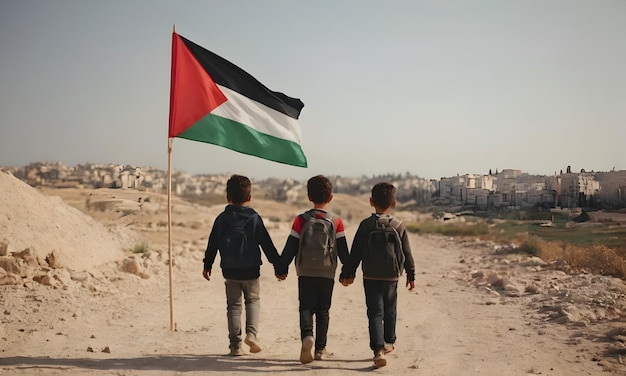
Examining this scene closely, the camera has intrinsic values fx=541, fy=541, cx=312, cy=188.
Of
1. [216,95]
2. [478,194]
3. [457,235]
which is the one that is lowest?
[457,235]

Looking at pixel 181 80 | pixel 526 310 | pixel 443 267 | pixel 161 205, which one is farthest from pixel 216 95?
pixel 161 205

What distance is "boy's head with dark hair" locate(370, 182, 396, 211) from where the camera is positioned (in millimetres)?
5949

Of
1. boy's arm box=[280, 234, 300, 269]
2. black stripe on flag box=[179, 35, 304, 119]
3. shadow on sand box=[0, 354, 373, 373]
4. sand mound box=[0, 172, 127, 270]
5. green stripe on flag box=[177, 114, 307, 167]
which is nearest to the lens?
shadow on sand box=[0, 354, 373, 373]

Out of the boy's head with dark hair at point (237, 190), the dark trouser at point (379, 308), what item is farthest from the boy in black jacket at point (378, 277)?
the boy's head with dark hair at point (237, 190)

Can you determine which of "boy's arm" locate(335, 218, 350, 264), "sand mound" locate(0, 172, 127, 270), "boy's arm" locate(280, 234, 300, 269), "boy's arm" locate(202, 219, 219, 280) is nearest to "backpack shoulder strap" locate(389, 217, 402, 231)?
"boy's arm" locate(335, 218, 350, 264)

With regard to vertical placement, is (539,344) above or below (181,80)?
below

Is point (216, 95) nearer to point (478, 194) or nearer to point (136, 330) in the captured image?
point (136, 330)

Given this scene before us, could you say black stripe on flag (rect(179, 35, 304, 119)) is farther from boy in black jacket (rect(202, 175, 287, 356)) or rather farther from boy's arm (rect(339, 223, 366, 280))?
boy's arm (rect(339, 223, 366, 280))

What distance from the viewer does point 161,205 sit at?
37312 millimetres

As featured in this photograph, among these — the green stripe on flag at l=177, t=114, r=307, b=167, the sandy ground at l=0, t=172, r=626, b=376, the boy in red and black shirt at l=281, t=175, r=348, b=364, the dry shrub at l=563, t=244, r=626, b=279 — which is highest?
the green stripe on flag at l=177, t=114, r=307, b=167

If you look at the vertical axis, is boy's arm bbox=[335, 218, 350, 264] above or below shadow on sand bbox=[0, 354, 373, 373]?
above

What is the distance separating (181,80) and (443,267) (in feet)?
36.4

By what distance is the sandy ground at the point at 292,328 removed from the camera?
583cm

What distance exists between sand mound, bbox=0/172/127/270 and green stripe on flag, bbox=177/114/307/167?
4.69 metres
